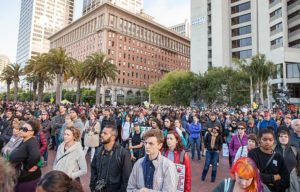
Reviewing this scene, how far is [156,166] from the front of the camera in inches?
123

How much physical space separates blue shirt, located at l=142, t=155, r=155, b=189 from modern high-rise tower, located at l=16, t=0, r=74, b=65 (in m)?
152

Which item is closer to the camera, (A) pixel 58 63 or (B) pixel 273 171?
(B) pixel 273 171

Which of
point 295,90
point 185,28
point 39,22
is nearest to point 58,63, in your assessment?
point 295,90

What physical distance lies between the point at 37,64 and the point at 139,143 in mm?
31126

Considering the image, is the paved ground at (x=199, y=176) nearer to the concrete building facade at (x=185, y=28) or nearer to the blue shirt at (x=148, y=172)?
the blue shirt at (x=148, y=172)

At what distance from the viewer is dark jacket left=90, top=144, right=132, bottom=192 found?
3555 millimetres

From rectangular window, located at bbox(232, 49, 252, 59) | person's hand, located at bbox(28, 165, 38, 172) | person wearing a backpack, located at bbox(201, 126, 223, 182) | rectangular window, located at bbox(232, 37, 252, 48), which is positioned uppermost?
rectangular window, located at bbox(232, 37, 252, 48)

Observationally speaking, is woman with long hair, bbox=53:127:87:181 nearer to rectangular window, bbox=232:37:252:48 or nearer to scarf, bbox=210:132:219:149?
scarf, bbox=210:132:219:149

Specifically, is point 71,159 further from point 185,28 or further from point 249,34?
point 185,28

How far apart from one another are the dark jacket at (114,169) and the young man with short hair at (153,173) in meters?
0.41

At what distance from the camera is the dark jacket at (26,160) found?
3664mm

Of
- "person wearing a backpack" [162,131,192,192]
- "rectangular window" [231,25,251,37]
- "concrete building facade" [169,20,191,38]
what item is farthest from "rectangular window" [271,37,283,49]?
"concrete building facade" [169,20,191,38]

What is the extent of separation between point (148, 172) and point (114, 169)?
669 millimetres

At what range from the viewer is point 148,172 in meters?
3.13
